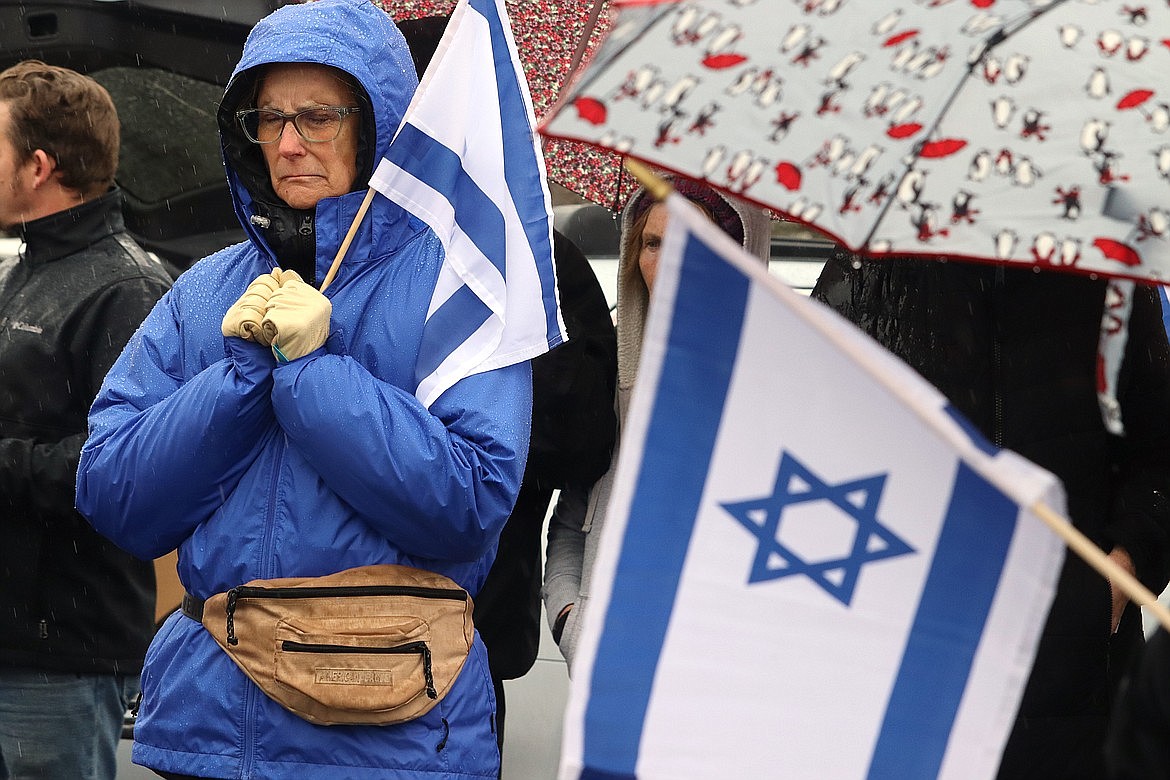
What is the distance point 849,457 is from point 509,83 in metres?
1.58

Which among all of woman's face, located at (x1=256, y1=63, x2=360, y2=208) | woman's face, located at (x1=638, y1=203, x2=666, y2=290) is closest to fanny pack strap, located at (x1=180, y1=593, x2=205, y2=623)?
woman's face, located at (x1=256, y1=63, x2=360, y2=208)

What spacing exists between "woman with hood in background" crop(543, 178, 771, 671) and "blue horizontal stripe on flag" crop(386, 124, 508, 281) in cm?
44

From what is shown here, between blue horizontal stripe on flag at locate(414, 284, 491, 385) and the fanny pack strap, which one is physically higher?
blue horizontal stripe on flag at locate(414, 284, 491, 385)

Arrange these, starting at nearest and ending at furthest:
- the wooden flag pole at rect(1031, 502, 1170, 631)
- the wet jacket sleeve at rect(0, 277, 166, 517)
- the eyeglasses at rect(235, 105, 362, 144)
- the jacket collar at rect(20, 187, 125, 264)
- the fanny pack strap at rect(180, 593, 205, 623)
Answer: the wooden flag pole at rect(1031, 502, 1170, 631) → the fanny pack strap at rect(180, 593, 205, 623) → the eyeglasses at rect(235, 105, 362, 144) → the wet jacket sleeve at rect(0, 277, 166, 517) → the jacket collar at rect(20, 187, 125, 264)

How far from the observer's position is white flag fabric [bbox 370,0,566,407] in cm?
315

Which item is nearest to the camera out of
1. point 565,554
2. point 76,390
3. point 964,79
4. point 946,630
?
point 946,630

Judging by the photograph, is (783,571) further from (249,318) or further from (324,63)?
(324,63)

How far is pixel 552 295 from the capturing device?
10.9 ft

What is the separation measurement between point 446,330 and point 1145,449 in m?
1.40

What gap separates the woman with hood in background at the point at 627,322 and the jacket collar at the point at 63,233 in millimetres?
1360

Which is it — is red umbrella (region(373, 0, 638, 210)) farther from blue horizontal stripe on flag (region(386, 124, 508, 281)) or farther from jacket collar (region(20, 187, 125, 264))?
jacket collar (region(20, 187, 125, 264))

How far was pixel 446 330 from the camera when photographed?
10.3ft

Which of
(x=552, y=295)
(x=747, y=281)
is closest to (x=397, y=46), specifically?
(x=552, y=295)

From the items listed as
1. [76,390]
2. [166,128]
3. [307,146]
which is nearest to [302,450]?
[307,146]
